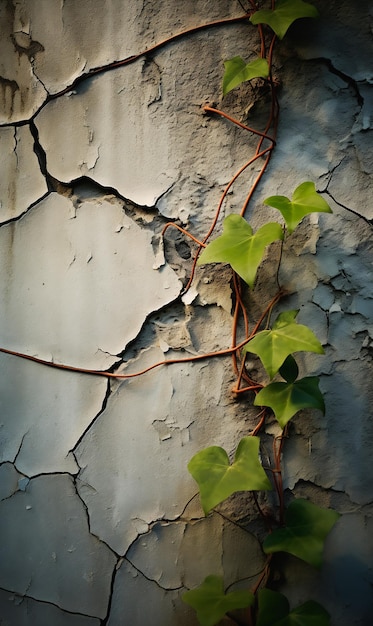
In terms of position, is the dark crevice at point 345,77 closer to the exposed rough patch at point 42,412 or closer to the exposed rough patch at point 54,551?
the exposed rough patch at point 42,412

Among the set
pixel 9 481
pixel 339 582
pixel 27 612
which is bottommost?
pixel 27 612

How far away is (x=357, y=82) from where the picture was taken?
109cm

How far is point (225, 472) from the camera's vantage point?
3.15ft

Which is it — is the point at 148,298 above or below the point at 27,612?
above

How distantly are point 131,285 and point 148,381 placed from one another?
0.20m

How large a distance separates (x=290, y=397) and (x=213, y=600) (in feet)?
1.32

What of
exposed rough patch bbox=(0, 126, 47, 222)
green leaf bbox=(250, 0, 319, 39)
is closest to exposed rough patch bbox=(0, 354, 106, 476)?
exposed rough patch bbox=(0, 126, 47, 222)

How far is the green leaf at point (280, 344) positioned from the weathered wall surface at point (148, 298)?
0.43ft

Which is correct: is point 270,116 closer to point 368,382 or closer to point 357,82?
point 357,82

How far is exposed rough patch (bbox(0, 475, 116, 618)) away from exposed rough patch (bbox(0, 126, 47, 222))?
22.9 inches

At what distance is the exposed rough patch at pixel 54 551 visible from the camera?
1.08 m

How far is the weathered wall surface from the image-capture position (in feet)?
3.50

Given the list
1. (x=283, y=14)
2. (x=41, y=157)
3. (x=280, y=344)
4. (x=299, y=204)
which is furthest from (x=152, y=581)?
(x=283, y=14)

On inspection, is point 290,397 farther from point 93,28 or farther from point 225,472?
point 93,28
